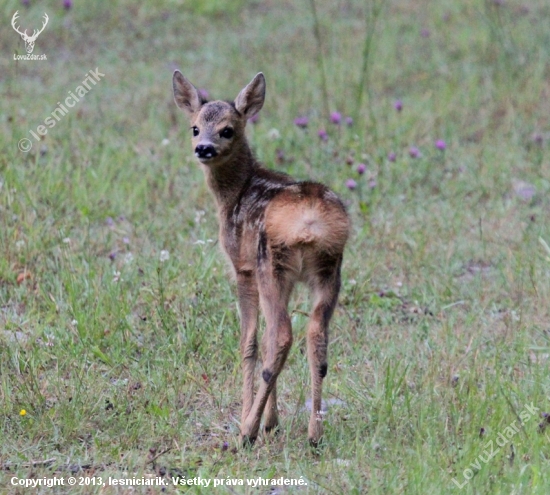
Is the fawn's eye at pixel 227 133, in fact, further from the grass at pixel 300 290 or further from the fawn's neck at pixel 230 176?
the grass at pixel 300 290

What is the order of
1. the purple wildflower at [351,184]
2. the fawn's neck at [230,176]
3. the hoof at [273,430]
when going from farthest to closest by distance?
the purple wildflower at [351,184], the fawn's neck at [230,176], the hoof at [273,430]

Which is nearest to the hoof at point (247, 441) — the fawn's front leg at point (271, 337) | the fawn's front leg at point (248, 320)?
the fawn's front leg at point (271, 337)

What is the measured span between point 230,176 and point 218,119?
12.4 inches

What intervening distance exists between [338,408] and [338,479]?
2.70ft

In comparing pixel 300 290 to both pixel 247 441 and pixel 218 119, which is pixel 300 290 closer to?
pixel 218 119

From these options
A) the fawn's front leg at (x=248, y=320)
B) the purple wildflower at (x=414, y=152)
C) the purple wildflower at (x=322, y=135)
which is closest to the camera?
the fawn's front leg at (x=248, y=320)

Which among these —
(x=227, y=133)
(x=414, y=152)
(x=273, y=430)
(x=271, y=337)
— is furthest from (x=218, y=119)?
(x=414, y=152)

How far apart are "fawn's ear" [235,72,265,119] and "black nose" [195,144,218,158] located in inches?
19.7

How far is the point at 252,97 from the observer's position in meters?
6.01

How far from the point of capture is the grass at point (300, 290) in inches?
183

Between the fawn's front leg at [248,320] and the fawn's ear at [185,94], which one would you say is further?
the fawn's ear at [185,94]

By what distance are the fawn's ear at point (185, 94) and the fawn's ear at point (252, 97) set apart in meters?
0.25

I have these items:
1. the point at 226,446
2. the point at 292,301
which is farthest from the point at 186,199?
the point at 226,446

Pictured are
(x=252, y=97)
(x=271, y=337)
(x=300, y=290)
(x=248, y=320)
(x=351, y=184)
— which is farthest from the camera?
(x=351, y=184)
